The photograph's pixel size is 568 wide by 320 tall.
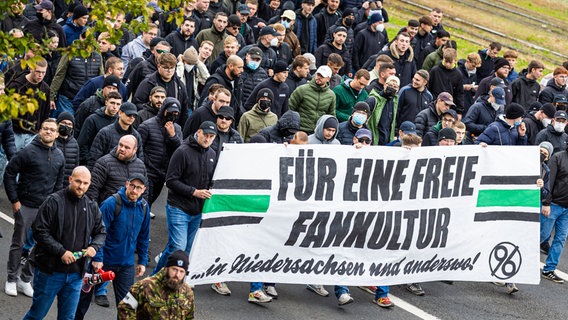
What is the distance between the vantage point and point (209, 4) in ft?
68.6

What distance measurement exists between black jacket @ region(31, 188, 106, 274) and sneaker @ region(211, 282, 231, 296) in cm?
247

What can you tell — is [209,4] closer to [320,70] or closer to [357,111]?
[320,70]

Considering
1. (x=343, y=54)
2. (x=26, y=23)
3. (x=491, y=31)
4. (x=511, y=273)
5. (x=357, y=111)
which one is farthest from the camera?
(x=491, y=31)

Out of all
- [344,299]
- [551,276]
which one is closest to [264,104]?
[344,299]

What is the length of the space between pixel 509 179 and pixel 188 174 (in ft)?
13.2

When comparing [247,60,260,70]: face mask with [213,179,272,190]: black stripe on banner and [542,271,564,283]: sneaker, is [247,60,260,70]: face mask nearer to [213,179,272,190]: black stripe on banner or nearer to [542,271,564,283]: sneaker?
[213,179,272,190]: black stripe on banner

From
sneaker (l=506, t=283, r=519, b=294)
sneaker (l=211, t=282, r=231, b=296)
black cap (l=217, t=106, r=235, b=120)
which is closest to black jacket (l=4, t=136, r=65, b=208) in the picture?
black cap (l=217, t=106, r=235, b=120)

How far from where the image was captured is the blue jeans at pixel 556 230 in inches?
586

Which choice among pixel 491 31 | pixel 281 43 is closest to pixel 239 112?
pixel 281 43

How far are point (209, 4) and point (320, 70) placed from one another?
583 cm

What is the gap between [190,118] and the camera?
14312 mm

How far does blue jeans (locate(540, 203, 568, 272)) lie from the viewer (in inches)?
586

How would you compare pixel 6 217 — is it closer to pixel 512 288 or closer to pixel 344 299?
pixel 344 299

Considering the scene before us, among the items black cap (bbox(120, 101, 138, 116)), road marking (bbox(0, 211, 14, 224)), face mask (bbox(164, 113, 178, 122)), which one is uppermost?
black cap (bbox(120, 101, 138, 116))
